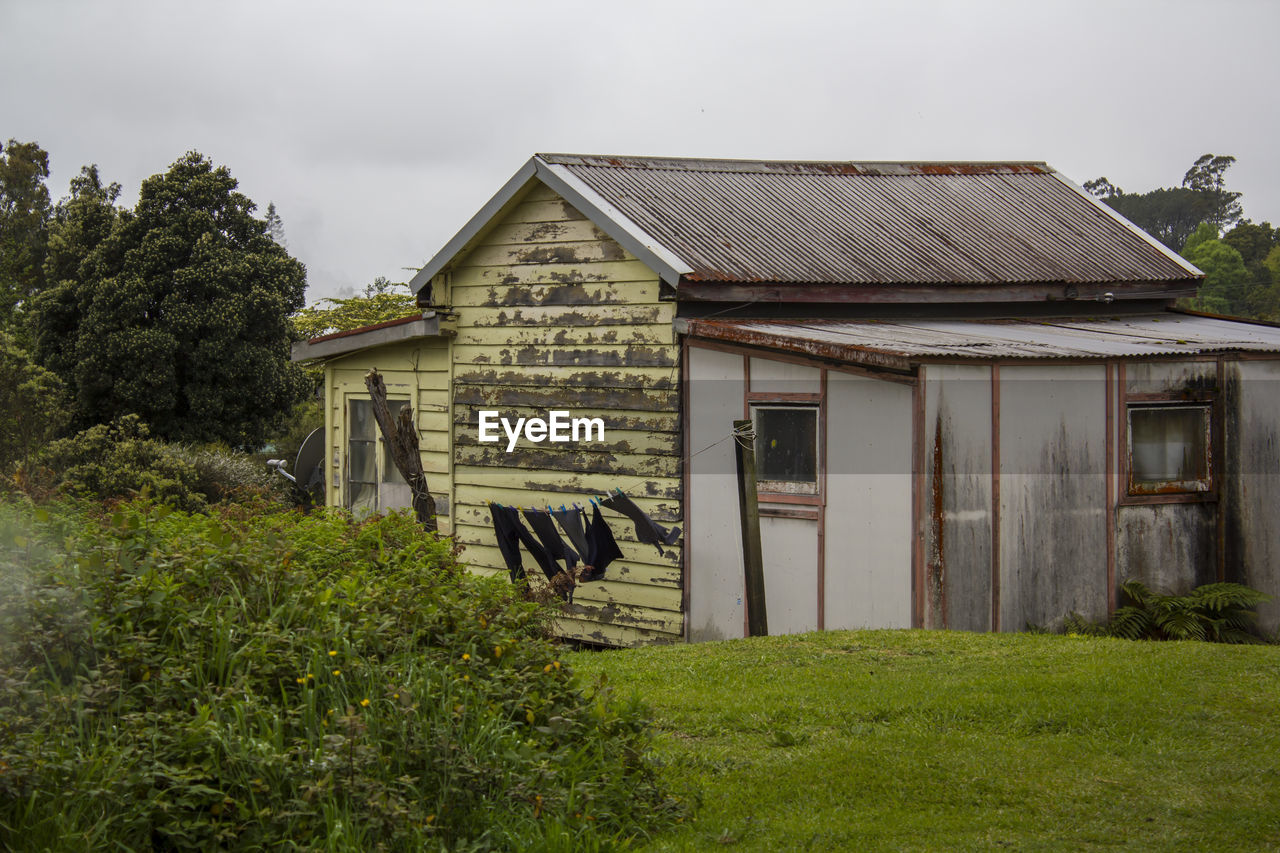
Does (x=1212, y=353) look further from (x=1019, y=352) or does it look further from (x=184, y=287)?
(x=184, y=287)

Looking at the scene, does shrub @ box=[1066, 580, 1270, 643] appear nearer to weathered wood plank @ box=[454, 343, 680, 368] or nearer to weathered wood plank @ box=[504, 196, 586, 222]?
weathered wood plank @ box=[454, 343, 680, 368]

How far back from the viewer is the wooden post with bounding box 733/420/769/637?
1046cm

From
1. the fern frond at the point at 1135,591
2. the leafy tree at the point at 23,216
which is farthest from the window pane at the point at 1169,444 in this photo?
the leafy tree at the point at 23,216

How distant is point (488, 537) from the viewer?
47.0 feet

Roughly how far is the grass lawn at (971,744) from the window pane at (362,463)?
8004 mm

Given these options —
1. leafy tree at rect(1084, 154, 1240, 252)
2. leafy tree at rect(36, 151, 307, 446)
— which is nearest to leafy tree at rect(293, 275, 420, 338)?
leafy tree at rect(36, 151, 307, 446)

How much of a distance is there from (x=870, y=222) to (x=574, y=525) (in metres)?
5.57

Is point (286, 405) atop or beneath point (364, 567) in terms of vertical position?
atop

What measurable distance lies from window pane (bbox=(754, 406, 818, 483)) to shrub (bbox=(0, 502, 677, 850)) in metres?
5.55

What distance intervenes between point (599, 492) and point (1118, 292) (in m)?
7.04

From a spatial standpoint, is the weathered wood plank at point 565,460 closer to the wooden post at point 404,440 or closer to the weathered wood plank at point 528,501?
the weathered wood plank at point 528,501

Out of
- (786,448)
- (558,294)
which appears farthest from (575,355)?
(786,448)

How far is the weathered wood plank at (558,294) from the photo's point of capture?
12586 mm

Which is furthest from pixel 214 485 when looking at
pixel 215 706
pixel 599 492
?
pixel 215 706
